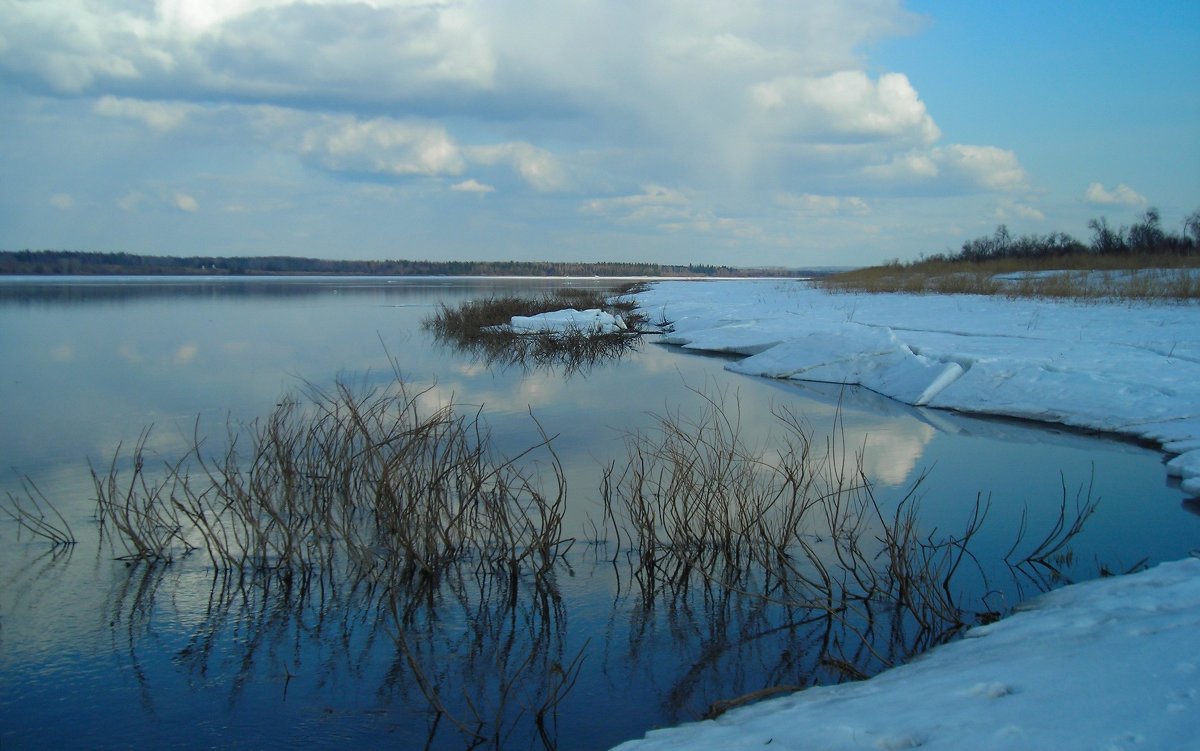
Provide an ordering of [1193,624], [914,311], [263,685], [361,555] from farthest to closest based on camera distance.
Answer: [914,311] → [361,555] → [263,685] → [1193,624]

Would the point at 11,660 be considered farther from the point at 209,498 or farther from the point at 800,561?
the point at 800,561

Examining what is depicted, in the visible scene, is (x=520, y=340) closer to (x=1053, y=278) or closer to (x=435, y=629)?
(x=435, y=629)

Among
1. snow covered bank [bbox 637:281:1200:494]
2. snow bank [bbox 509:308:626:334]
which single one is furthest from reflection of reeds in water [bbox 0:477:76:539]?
snow bank [bbox 509:308:626:334]

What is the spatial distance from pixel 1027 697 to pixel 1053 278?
27100 mm

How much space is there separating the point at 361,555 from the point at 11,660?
186cm

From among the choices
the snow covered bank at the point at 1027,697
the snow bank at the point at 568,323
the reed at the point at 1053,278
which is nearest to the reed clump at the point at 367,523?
the snow covered bank at the point at 1027,697

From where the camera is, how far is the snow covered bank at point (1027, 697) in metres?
2.50

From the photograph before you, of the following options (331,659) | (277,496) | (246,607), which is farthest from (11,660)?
(277,496)

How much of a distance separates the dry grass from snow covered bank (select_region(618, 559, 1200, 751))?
20659 mm

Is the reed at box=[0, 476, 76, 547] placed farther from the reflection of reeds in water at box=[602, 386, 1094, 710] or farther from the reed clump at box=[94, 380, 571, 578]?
the reflection of reeds in water at box=[602, 386, 1094, 710]

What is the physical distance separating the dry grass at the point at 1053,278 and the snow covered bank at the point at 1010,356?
194 centimetres

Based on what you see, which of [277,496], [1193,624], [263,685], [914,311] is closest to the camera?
[1193,624]

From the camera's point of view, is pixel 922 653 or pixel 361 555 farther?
pixel 361 555

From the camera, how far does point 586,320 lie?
880 inches
